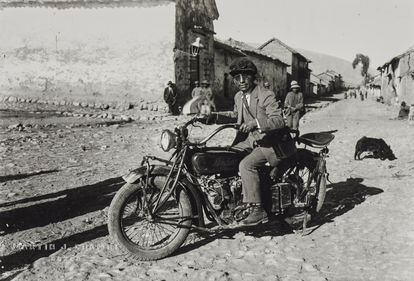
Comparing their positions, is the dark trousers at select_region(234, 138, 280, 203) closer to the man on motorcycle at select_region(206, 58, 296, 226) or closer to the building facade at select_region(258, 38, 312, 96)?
the man on motorcycle at select_region(206, 58, 296, 226)

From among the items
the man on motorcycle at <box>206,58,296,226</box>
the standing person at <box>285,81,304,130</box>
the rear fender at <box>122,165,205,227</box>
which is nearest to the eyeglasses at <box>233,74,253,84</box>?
the man on motorcycle at <box>206,58,296,226</box>

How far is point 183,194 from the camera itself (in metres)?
4.01

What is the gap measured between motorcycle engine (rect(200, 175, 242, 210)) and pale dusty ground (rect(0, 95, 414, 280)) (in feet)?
1.45

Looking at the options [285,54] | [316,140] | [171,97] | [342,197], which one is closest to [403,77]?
[171,97]

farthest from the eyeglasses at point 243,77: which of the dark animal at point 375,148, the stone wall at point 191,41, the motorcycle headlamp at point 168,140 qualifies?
the stone wall at point 191,41

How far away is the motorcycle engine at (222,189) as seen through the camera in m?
4.13

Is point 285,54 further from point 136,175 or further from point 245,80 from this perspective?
point 136,175

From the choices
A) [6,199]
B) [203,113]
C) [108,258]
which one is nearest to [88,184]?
[6,199]

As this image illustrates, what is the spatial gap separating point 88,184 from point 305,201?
352 cm

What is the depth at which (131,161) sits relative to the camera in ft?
28.1

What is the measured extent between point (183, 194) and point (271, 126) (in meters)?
1.04

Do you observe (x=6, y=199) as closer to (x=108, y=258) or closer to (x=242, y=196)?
(x=108, y=258)

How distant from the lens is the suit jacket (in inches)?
163

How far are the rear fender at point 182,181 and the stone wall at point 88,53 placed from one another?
14.6 metres
